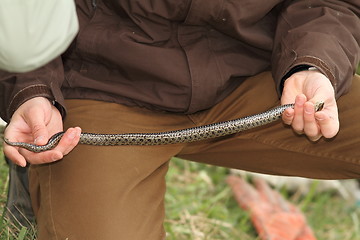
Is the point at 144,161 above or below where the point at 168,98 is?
below

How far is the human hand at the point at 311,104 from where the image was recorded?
2963 millimetres

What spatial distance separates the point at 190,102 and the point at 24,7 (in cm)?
135

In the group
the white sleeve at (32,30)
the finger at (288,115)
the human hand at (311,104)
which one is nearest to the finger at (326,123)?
the human hand at (311,104)

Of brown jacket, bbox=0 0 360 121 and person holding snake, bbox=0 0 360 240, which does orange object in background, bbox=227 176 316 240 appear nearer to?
person holding snake, bbox=0 0 360 240

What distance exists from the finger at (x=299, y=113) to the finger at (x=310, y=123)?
0.02 m

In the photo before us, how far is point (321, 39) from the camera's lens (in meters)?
3.26

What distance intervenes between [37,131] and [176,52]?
0.73 meters

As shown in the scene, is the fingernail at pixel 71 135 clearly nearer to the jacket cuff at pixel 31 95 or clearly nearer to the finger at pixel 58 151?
the finger at pixel 58 151

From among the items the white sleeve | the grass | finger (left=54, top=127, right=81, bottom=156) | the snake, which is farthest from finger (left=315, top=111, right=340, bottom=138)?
the grass

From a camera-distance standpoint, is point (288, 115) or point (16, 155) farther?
point (288, 115)

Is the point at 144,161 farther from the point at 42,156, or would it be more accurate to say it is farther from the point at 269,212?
the point at 269,212

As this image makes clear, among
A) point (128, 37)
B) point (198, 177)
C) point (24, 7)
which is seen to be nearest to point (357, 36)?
point (128, 37)

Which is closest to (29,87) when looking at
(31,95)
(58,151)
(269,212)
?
(31,95)

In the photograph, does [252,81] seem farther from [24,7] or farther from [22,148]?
[24,7]
